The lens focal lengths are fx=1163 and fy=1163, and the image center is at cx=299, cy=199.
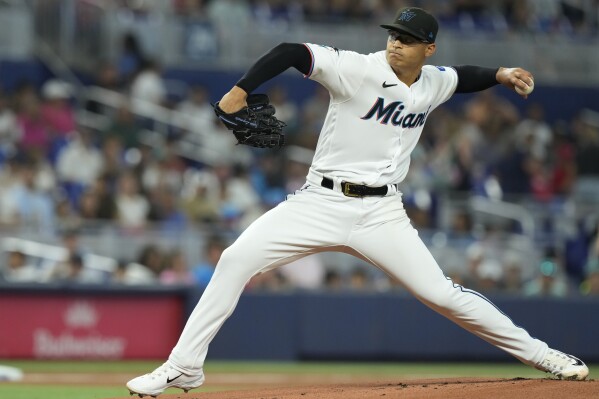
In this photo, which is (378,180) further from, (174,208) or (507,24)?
(507,24)

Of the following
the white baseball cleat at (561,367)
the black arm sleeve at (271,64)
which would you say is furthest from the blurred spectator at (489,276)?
the black arm sleeve at (271,64)

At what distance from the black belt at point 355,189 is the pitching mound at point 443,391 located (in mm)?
1064

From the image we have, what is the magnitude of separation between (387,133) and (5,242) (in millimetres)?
6666

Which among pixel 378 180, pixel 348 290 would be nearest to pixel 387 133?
pixel 378 180

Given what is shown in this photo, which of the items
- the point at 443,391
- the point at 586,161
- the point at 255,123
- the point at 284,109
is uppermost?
the point at 284,109

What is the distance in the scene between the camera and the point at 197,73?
16.5m

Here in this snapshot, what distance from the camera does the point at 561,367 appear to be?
6.57 m

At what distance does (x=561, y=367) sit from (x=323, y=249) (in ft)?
5.02

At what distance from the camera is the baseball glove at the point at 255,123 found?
19.2 ft

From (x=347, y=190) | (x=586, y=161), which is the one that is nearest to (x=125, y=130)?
(x=586, y=161)

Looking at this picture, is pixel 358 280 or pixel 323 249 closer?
pixel 323 249

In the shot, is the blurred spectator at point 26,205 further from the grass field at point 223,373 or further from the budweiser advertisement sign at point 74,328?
the grass field at point 223,373

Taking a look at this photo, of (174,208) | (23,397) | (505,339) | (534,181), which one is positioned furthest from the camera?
(534,181)

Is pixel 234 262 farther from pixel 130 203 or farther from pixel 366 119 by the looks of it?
pixel 130 203
